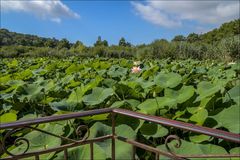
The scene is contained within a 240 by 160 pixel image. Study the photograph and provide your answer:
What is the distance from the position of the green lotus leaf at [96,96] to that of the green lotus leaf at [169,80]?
1.00 ft

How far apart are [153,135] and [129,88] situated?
23.3 inches

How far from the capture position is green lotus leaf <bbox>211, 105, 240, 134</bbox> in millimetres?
1395

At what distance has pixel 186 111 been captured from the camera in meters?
1.68

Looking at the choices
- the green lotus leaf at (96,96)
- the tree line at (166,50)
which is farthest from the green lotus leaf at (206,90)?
the tree line at (166,50)

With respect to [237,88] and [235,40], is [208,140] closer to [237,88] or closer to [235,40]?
[237,88]

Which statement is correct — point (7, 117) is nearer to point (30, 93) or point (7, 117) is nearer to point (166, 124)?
point (30, 93)

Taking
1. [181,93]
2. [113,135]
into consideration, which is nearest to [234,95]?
[181,93]

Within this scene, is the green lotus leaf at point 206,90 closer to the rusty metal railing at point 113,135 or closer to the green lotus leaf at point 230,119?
the green lotus leaf at point 230,119

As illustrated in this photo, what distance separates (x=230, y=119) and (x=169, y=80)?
66 centimetres

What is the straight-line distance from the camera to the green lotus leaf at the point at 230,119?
1.39 meters

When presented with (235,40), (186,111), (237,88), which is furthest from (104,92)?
(235,40)

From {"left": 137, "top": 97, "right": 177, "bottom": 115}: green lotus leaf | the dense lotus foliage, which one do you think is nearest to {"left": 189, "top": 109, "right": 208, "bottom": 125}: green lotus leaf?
the dense lotus foliage

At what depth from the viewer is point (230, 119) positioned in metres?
1.43

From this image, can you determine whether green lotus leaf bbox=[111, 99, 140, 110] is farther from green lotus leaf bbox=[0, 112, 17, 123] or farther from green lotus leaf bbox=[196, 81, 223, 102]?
green lotus leaf bbox=[0, 112, 17, 123]
